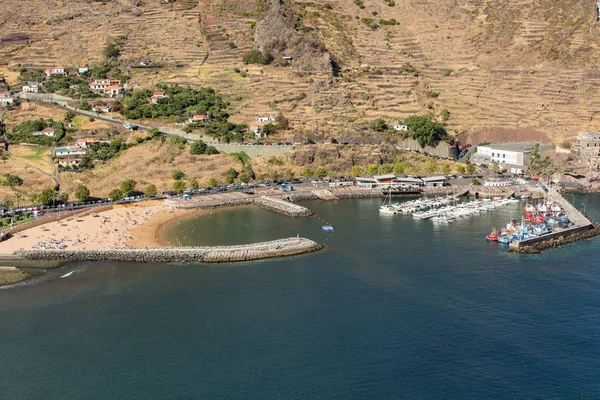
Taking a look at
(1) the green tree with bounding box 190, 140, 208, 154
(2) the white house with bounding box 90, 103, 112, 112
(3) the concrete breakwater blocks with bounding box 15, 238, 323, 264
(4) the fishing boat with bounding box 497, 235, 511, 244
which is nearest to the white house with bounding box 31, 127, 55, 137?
→ (2) the white house with bounding box 90, 103, 112, 112

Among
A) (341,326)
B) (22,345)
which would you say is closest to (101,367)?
(22,345)

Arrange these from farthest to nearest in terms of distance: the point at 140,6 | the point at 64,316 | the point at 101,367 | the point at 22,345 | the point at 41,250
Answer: the point at 140,6 < the point at 41,250 < the point at 64,316 < the point at 22,345 < the point at 101,367

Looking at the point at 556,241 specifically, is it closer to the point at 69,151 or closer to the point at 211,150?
the point at 211,150

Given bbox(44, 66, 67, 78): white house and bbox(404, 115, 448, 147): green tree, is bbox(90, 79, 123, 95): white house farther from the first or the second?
bbox(404, 115, 448, 147): green tree

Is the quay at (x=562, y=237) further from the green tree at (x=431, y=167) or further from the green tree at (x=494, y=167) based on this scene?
the green tree at (x=431, y=167)

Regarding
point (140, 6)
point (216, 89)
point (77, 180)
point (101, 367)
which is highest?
point (140, 6)

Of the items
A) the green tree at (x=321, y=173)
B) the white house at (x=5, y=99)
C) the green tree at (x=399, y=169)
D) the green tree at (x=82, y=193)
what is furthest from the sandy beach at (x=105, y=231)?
the white house at (x=5, y=99)

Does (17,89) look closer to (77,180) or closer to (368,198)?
(77,180)
